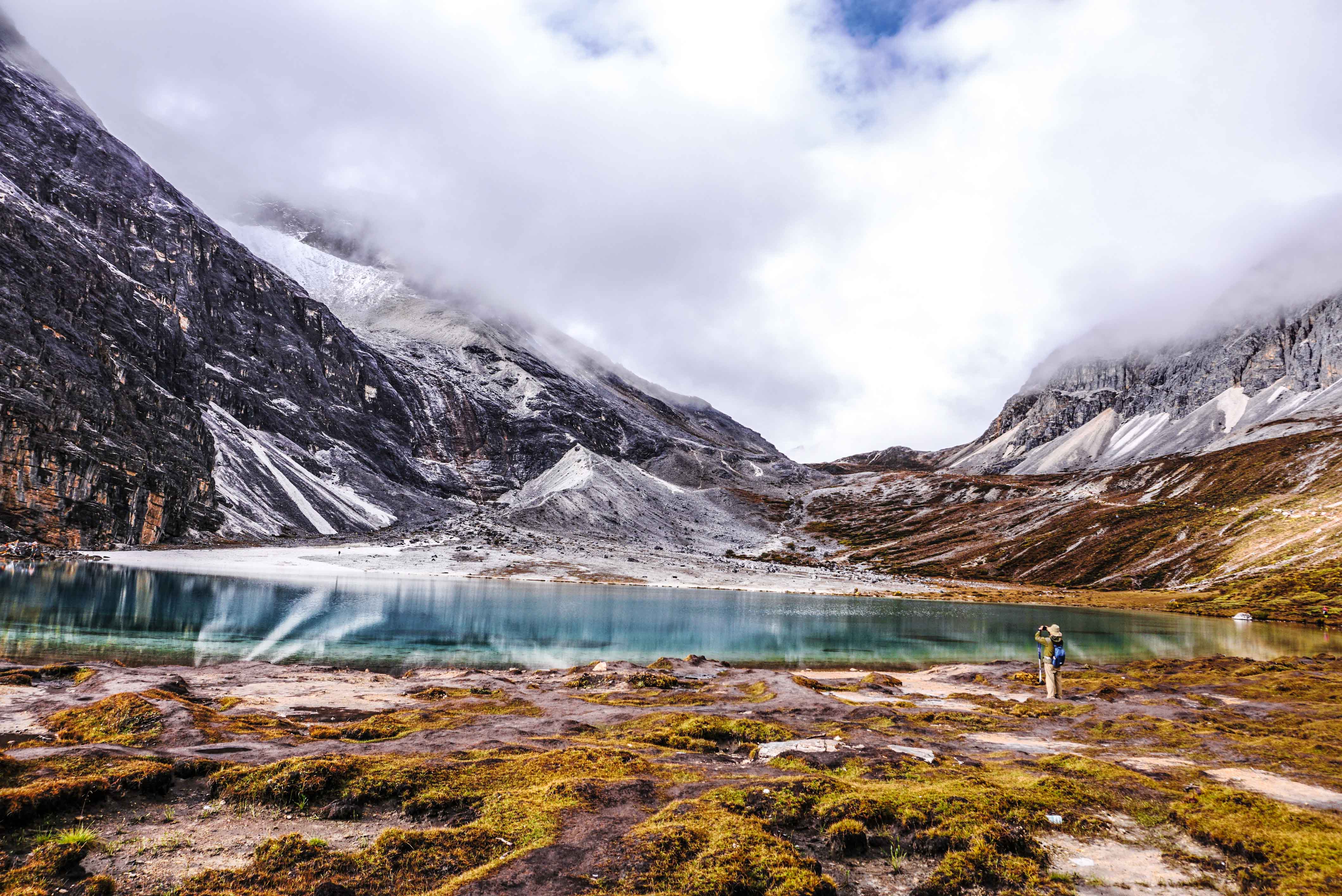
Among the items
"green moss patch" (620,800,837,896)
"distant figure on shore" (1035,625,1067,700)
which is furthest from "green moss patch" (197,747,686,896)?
"distant figure on shore" (1035,625,1067,700)

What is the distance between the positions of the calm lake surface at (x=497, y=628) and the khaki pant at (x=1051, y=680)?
56.3ft

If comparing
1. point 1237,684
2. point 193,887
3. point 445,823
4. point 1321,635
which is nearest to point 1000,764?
point 445,823

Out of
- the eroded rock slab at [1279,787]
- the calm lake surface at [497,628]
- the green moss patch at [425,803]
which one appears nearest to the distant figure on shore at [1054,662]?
the eroded rock slab at [1279,787]

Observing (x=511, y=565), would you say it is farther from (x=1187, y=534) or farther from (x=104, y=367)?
(x=1187, y=534)

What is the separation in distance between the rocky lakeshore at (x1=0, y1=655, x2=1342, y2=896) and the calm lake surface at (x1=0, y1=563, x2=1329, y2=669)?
61.2 feet

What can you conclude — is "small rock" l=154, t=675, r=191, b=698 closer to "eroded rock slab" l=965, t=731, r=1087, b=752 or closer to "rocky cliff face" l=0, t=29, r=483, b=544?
"eroded rock slab" l=965, t=731, r=1087, b=752

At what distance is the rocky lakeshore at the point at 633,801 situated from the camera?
9125 millimetres

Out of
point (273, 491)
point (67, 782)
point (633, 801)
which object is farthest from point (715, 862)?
point (273, 491)

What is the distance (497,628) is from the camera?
56.6m

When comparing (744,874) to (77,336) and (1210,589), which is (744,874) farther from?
(77,336)

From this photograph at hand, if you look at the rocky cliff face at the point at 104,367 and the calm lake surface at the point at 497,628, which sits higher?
the rocky cliff face at the point at 104,367

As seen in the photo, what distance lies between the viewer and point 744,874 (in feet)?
29.8

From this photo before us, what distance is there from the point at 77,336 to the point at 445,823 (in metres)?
161

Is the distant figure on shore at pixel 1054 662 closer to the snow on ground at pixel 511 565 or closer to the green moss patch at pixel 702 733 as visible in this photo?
the green moss patch at pixel 702 733
